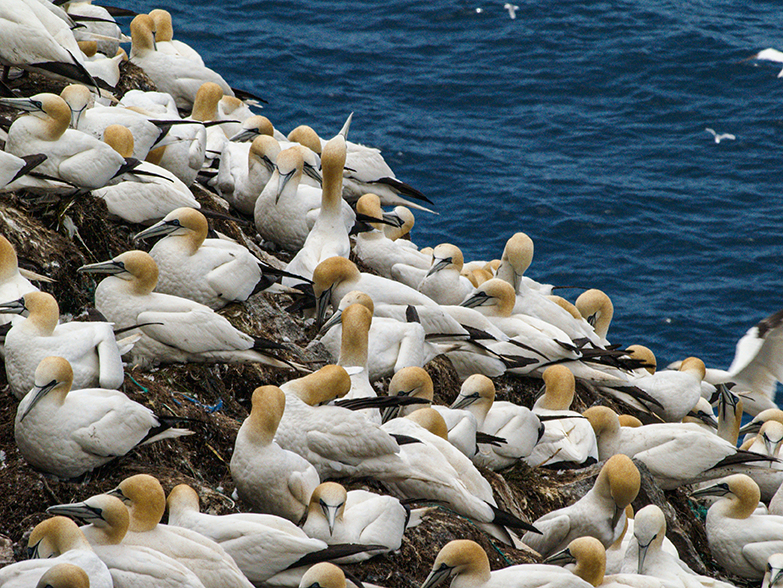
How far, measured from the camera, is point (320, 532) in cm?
487

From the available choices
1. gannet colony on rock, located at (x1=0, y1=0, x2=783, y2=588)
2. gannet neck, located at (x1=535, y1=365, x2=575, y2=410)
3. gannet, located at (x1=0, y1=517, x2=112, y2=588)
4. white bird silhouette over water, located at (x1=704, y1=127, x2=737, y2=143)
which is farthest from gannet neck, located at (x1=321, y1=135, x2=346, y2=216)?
white bird silhouette over water, located at (x1=704, y1=127, x2=737, y2=143)

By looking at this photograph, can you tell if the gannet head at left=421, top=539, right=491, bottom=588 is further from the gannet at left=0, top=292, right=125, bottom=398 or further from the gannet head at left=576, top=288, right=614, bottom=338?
the gannet head at left=576, top=288, right=614, bottom=338

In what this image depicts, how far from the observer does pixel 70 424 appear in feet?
15.9

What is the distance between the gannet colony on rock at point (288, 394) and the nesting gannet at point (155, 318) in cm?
2

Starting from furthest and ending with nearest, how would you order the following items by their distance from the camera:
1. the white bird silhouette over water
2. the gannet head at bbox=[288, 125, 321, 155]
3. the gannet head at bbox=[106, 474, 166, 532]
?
the white bird silhouette over water
the gannet head at bbox=[288, 125, 321, 155]
the gannet head at bbox=[106, 474, 166, 532]

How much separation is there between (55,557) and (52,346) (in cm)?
146

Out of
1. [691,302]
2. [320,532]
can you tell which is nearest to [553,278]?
[691,302]

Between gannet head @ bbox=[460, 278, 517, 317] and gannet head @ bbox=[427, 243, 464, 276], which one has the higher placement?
gannet head @ bbox=[427, 243, 464, 276]

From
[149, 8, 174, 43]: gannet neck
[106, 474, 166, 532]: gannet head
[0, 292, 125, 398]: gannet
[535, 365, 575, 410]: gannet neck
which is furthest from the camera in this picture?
[149, 8, 174, 43]: gannet neck

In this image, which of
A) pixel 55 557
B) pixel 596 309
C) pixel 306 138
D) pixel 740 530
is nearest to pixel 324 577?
pixel 55 557

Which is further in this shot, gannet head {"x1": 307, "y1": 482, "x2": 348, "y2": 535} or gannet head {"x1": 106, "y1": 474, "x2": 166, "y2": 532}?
gannet head {"x1": 307, "y1": 482, "x2": 348, "y2": 535}

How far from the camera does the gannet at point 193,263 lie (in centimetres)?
679

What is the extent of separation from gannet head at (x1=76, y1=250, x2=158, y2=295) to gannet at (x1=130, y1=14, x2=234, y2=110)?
5.13m

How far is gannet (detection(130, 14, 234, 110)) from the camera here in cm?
1088
